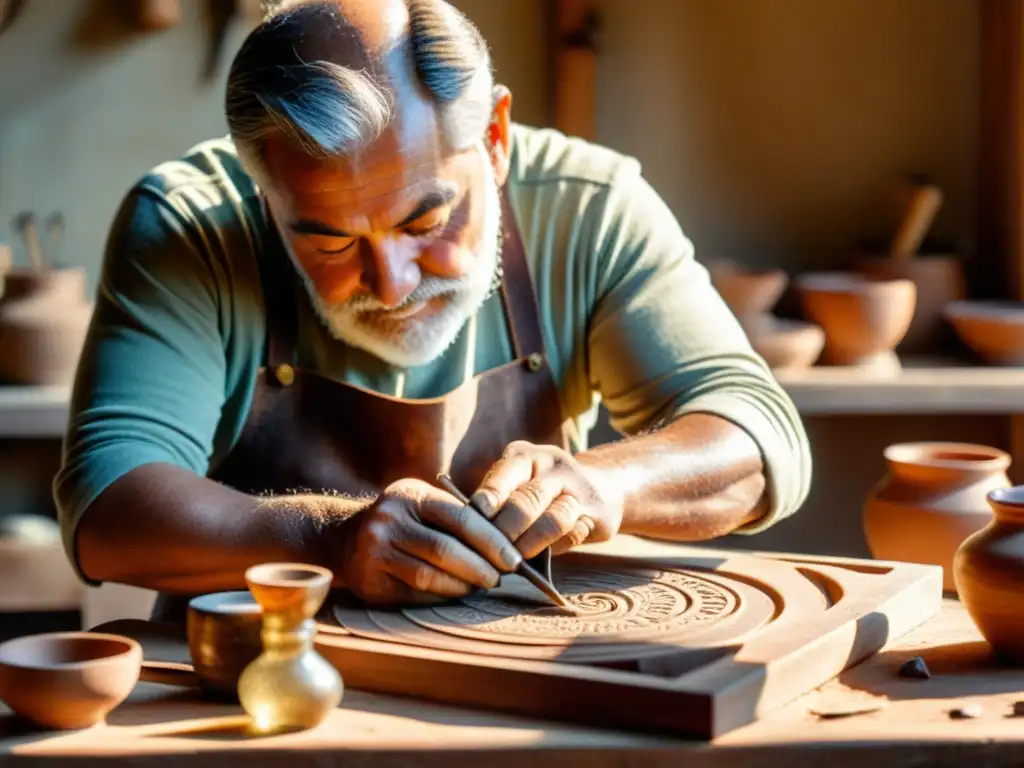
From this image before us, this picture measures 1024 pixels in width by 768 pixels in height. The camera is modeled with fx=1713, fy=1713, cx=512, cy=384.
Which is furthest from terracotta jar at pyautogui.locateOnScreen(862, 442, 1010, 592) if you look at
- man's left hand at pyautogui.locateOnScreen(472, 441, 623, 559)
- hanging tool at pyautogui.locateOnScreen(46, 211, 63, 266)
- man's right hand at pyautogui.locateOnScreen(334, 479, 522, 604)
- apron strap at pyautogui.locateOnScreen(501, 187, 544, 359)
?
hanging tool at pyautogui.locateOnScreen(46, 211, 63, 266)

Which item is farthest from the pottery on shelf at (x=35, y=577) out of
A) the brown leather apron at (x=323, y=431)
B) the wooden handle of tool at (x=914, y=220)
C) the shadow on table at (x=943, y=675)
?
the shadow on table at (x=943, y=675)

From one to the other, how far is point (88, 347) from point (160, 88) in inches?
71.8

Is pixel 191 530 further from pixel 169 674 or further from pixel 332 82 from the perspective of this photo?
pixel 332 82

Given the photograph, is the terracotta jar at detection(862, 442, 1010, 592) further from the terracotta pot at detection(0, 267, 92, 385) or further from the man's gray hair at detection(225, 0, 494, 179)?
the terracotta pot at detection(0, 267, 92, 385)

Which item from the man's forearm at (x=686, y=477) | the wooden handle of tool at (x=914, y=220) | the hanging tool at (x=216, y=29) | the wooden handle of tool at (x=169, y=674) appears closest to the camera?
the wooden handle of tool at (x=169, y=674)

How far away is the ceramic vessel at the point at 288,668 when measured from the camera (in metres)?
2.05

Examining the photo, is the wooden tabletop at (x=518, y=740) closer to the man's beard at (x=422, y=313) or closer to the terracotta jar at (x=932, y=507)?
the terracotta jar at (x=932, y=507)

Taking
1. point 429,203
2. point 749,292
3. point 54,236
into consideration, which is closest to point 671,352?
point 429,203

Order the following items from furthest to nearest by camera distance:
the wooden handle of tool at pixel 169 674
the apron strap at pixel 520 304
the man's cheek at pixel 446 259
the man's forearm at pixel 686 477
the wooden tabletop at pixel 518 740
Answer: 1. the apron strap at pixel 520 304
2. the man's cheek at pixel 446 259
3. the man's forearm at pixel 686 477
4. the wooden handle of tool at pixel 169 674
5. the wooden tabletop at pixel 518 740

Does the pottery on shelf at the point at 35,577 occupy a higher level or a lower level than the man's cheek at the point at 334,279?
lower

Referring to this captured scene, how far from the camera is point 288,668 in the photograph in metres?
2.07

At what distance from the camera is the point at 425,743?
2.03 meters

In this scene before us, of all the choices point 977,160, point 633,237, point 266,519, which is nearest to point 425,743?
point 266,519

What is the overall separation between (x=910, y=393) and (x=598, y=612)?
2035mm
